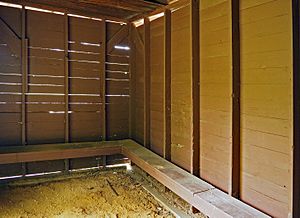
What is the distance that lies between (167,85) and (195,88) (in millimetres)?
539

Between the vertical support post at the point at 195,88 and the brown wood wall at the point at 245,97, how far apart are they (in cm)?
4

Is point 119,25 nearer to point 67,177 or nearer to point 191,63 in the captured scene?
point 191,63

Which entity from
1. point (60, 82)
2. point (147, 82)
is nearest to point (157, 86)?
point (147, 82)

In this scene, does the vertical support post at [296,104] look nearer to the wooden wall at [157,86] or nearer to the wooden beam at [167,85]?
the wooden beam at [167,85]

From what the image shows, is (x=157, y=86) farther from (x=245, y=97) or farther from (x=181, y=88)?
(x=245, y=97)

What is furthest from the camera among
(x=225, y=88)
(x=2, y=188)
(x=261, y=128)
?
(x=2, y=188)

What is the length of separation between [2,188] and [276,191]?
300 centimetres

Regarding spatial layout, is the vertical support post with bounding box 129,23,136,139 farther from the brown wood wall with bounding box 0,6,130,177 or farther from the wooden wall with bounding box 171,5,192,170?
the wooden wall with bounding box 171,5,192,170

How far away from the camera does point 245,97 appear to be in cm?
214

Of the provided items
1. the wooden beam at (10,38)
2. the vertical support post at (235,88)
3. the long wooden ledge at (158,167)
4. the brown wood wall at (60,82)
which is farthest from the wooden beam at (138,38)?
the vertical support post at (235,88)

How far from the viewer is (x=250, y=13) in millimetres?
2074

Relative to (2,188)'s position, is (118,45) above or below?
above

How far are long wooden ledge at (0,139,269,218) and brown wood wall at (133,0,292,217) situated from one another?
18cm

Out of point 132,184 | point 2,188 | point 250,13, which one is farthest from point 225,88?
point 2,188
